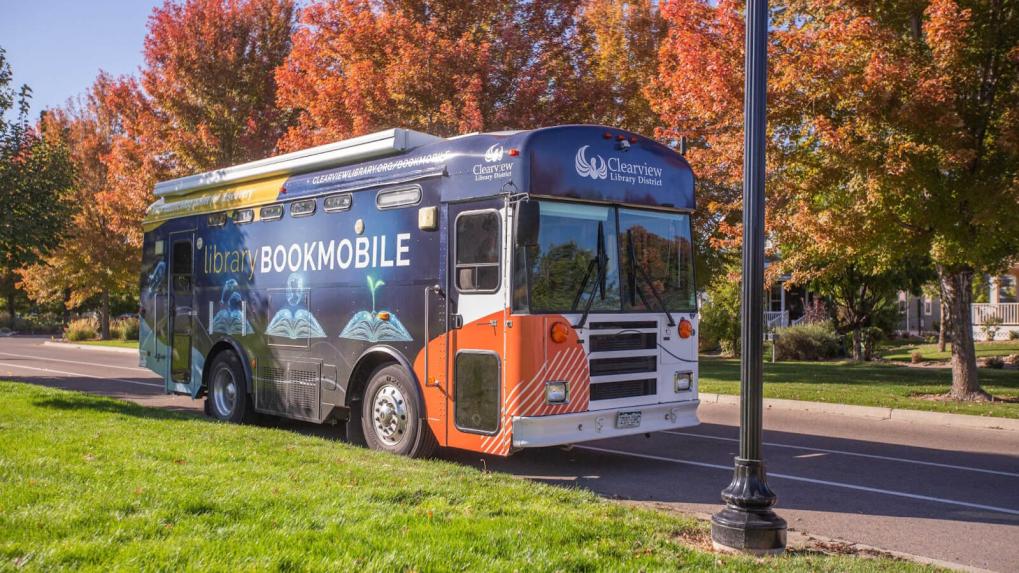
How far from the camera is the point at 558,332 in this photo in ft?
26.4

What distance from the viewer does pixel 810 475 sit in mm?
9000

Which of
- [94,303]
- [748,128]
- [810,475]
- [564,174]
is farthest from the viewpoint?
[94,303]

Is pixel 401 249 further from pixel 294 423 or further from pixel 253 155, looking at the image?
pixel 253 155

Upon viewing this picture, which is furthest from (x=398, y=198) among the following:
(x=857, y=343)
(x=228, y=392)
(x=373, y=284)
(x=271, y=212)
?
(x=857, y=343)

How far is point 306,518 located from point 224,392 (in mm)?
6902

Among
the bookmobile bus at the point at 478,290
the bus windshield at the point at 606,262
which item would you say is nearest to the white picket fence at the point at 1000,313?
the bus windshield at the point at 606,262

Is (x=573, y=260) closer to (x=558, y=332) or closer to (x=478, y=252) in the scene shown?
(x=558, y=332)

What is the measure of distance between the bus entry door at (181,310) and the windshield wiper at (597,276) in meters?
6.83

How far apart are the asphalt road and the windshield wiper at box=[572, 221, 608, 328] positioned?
5.55ft

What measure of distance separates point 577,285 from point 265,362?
488 cm

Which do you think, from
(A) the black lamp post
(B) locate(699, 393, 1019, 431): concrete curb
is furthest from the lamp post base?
(B) locate(699, 393, 1019, 431): concrete curb

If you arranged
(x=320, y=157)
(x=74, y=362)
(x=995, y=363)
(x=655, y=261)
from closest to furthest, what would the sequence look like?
(x=655, y=261) → (x=320, y=157) → (x=995, y=363) → (x=74, y=362)

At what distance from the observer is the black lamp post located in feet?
18.8

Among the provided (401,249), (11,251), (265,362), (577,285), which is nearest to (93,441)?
(265,362)
